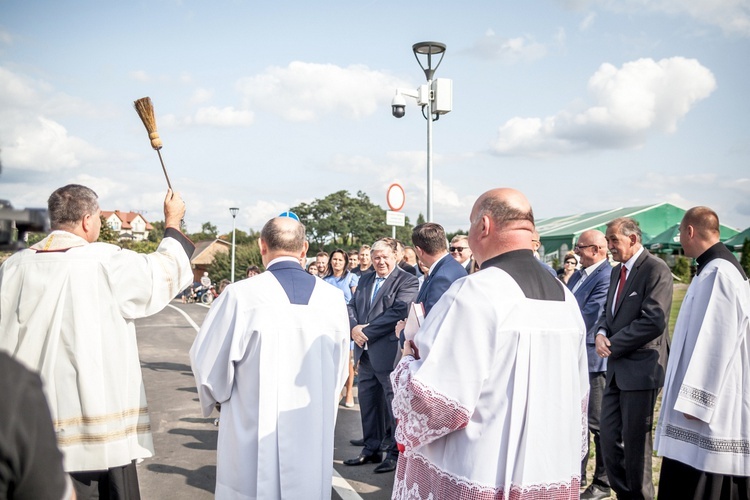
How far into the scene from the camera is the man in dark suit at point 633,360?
15.1ft

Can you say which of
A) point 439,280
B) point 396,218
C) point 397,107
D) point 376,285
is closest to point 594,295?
point 439,280

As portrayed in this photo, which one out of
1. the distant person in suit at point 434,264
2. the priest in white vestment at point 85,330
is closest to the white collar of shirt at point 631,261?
the distant person in suit at point 434,264

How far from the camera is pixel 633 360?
4.73 m

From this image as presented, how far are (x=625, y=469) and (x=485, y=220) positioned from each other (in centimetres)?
312

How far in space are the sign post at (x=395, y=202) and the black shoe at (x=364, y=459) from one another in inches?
197

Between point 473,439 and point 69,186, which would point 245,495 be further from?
point 69,186

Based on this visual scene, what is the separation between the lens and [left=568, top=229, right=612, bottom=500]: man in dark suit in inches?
223

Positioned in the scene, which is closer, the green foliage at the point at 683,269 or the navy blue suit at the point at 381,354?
the navy blue suit at the point at 381,354

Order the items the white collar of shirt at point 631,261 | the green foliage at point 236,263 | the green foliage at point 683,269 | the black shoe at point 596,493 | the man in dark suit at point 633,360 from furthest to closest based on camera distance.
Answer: the green foliage at point 236,263 → the green foliage at point 683,269 → the black shoe at point 596,493 → the white collar of shirt at point 631,261 → the man in dark suit at point 633,360

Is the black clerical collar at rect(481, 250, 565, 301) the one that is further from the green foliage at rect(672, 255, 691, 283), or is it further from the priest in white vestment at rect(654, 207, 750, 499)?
the green foliage at rect(672, 255, 691, 283)

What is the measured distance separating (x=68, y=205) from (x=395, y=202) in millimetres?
7905

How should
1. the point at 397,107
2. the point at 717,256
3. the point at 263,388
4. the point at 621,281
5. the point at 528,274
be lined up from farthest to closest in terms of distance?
1. the point at 397,107
2. the point at 621,281
3. the point at 717,256
4. the point at 263,388
5. the point at 528,274

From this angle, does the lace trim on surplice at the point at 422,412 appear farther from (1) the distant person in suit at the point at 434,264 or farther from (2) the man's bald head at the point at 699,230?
(2) the man's bald head at the point at 699,230

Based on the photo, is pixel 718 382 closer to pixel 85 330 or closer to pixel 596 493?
pixel 596 493
